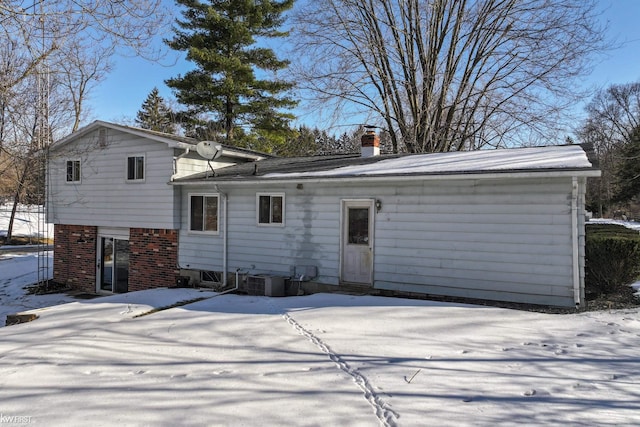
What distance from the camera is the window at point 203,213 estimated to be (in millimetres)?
11734

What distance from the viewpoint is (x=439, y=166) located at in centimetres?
875

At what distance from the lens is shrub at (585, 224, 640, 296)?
321 inches

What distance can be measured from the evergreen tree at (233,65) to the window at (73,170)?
9.92 meters

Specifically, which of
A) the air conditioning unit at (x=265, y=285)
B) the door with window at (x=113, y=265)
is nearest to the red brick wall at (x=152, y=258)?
the door with window at (x=113, y=265)

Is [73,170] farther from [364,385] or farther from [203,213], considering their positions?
[364,385]

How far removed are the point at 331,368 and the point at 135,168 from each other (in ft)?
33.8

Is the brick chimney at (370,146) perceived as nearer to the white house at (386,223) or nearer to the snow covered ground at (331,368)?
the white house at (386,223)

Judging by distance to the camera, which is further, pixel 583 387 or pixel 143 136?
pixel 143 136

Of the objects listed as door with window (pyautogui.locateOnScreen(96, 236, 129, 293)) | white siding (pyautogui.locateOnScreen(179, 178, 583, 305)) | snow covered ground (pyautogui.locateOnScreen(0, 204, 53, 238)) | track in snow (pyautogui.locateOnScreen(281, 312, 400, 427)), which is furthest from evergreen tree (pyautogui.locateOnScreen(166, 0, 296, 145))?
track in snow (pyautogui.locateOnScreen(281, 312, 400, 427))

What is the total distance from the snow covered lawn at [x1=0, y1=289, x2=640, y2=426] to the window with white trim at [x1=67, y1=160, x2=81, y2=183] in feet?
26.6

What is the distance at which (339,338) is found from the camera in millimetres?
5734

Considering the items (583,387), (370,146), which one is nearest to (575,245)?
(583,387)

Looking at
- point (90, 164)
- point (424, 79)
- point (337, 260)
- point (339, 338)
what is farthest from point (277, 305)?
point (424, 79)

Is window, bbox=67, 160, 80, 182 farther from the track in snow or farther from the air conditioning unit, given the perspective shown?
the track in snow
